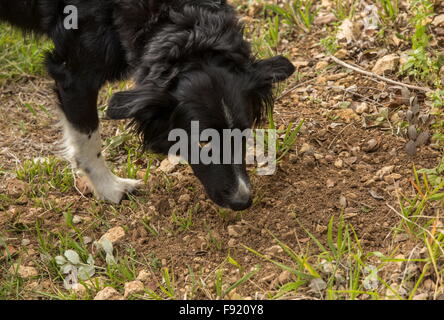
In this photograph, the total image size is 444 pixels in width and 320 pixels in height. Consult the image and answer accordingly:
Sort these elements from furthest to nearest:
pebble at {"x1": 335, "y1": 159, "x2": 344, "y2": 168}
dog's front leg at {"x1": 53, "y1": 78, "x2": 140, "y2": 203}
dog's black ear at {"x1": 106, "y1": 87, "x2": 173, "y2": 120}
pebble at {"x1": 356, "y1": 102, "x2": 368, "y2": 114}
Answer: pebble at {"x1": 356, "y1": 102, "x2": 368, "y2": 114}
pebble at {"x1": 335, "y1": 159, "x2": 344, "y2": 168}
dog's front leg at {"x1": 53, "y1": 78, "x2": 140, "y2": 203}
dog's black ear at {"x1": 106, "y1": 87, "x2": 173, "y2": 120}

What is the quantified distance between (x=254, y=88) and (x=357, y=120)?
127 cm

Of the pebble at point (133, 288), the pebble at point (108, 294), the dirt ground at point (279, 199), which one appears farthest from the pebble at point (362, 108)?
the pebble at point (108, 294)

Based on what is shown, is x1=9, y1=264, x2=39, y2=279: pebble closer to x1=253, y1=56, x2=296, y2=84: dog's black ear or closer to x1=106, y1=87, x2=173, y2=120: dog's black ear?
x1=106, y1=87, x2=173, y2=120: dog's black ear

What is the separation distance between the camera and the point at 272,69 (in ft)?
11.2

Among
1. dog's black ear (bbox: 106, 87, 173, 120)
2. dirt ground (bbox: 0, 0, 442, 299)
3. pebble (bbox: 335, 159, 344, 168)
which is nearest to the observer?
dog's black ear (bbox: 106, 87, 173, 120)

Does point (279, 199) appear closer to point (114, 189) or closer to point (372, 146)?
point (372, 146)

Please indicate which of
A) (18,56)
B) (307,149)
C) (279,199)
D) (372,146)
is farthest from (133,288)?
(18,56)

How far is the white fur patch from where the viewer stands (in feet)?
13.2

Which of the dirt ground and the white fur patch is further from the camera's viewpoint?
the white fur patch

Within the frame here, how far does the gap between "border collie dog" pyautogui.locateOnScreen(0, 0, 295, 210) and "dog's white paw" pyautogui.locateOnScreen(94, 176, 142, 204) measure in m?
0.38

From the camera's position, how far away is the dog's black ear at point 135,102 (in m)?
3.05
